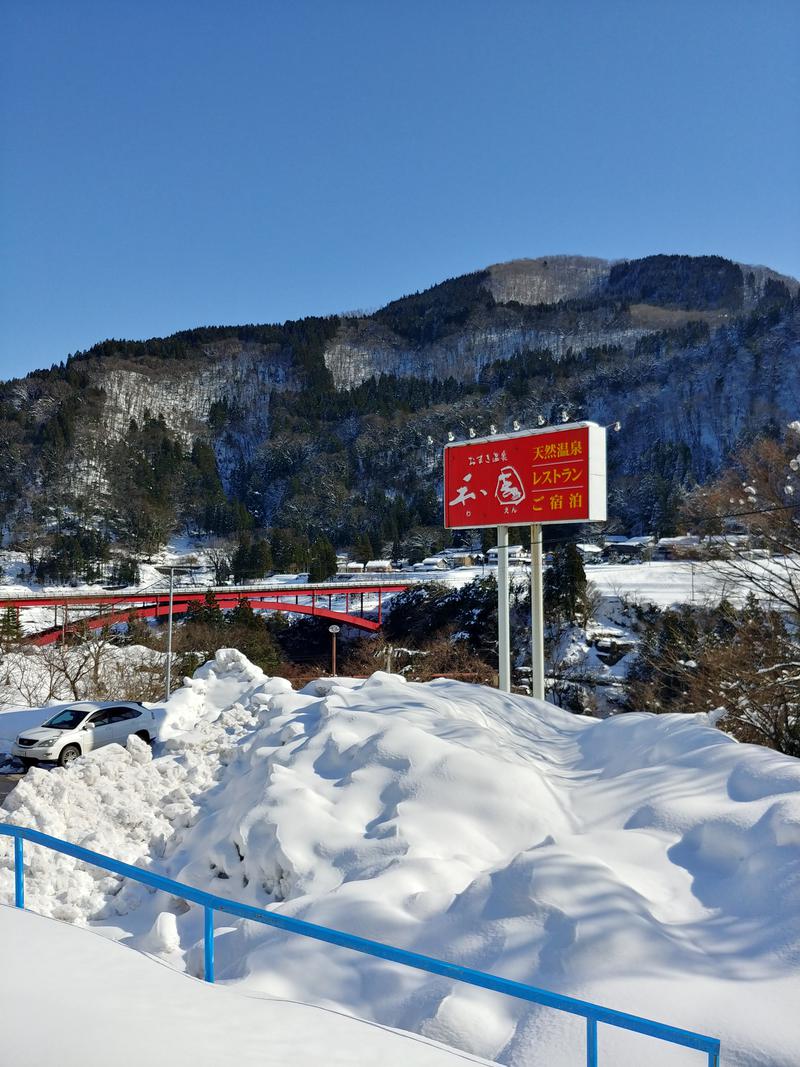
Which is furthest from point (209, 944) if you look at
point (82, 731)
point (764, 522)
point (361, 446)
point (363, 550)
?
point (361, 446)

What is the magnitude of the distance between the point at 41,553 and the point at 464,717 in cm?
12740

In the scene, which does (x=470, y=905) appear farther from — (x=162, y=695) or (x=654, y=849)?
(x=162, y=695)

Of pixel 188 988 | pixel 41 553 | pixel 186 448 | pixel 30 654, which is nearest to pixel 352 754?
pixel 188 988

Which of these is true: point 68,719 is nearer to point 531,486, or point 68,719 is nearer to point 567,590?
point 531,486

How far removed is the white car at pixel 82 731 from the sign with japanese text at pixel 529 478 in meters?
9.27

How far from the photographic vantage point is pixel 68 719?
1700cm

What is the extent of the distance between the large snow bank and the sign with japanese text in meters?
15.5

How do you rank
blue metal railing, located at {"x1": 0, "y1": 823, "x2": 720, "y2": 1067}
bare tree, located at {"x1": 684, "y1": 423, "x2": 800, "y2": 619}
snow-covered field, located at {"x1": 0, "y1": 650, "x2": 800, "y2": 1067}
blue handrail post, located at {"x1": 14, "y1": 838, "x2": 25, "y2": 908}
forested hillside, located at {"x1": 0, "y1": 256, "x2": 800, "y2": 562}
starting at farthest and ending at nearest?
forested hillside, located at {"x1": 0, "y1": 256, "x2": 800, "y2": 562} < bare tree, located at {"x1": 684, "y1": 423, "x2": 800, "y2": 619} < blue handrail post, located at {"x1": 14, "y1": 838, "x2": 25, "y2": 908} < snow-covered field, located at {"x1": 0, "y1": 650, "x2": 800, "y2": 1067} < blue metal railing, located at {"x1": 0, "y1": 823, "x2": 720, "y2": 1067}

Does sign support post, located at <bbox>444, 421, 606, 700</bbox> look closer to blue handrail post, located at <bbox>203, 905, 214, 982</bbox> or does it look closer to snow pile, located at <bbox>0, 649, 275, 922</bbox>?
snow pile, located at <bbox>0, 649, 275, 922</bbox>

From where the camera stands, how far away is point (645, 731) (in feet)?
32.4

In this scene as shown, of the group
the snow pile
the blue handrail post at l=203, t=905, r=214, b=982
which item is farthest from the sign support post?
the blue handrail post at l=203, t=905, r=214, b=982

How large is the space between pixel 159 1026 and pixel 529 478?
55.9ft

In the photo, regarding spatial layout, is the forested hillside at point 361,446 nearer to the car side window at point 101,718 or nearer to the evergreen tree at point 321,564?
the evergreen tree at point 321,564

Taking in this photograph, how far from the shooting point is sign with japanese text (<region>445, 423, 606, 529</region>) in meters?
18.5
